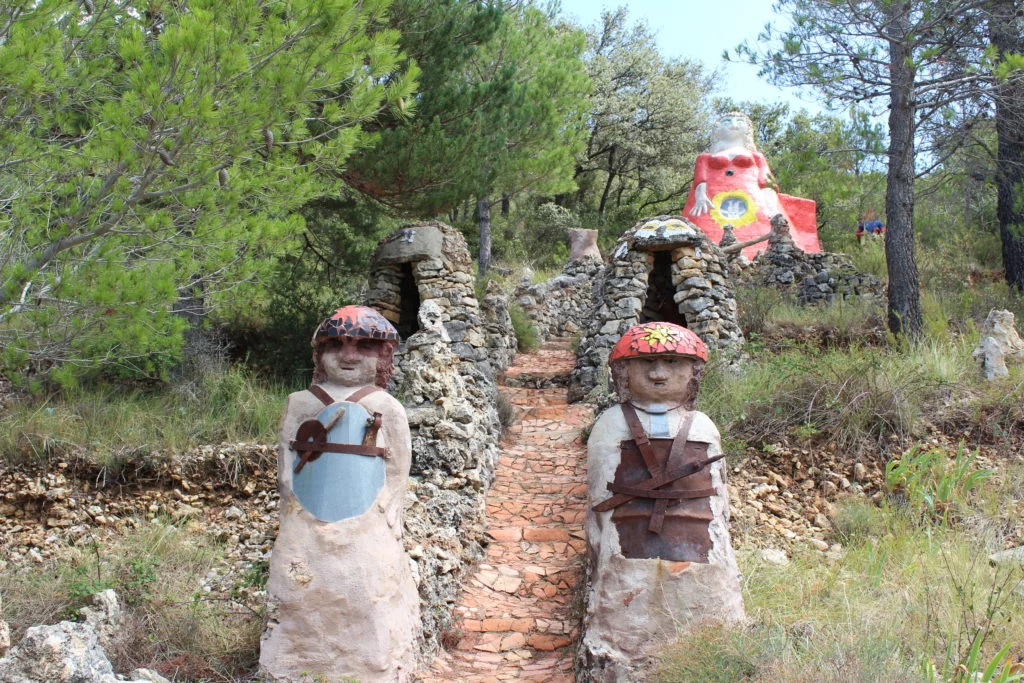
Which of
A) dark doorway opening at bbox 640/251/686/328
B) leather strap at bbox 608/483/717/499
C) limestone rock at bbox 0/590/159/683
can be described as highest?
dark doorway opening at bbox 640/251/686/328

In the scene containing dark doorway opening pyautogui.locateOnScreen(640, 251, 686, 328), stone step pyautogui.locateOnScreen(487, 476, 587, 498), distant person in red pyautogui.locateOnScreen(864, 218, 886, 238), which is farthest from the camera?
distant person in red pyautogui.locateOnScreen(864, 218, 886, 238)

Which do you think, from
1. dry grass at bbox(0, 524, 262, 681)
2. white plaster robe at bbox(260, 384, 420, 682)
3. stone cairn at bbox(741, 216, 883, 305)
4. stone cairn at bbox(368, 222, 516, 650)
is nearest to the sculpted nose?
white plaster robe at bbox(260, 384, 420, 682)

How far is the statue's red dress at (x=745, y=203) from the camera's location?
13.7 metres

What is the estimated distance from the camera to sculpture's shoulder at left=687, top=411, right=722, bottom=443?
4.02 metres

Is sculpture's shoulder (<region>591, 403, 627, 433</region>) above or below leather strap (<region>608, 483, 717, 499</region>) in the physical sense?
above

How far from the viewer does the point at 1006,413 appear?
20.8 feet

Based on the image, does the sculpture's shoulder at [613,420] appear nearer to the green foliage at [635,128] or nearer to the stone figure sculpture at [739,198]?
the stone figure sculpture at [739,198]

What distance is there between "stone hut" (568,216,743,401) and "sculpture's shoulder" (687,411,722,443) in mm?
4297

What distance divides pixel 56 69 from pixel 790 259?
10.3 metres

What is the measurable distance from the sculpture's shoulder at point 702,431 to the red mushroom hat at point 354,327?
158 cm

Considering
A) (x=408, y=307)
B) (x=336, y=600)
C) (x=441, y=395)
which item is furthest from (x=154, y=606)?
(x=408, y=307)

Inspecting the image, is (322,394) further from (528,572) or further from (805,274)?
(805,274)

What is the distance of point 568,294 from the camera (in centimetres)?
1419

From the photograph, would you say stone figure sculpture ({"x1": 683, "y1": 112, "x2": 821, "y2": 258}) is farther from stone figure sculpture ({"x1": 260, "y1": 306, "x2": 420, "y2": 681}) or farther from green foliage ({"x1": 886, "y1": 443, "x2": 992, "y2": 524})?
stone figure sculpture ({"x1": 260, "y1": 306, "x2": 420, "y2": 681})
